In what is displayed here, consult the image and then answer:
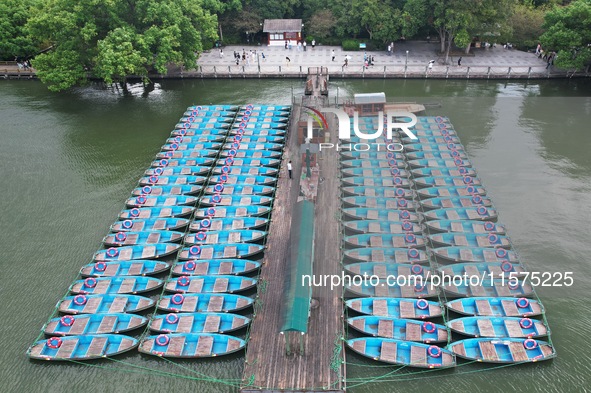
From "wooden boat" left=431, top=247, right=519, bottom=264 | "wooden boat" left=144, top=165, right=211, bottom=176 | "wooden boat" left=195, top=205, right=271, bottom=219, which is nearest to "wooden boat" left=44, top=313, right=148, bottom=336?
"wooden boat" left=195, top=205, right=271, bottom=219

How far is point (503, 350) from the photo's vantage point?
90.9 ft

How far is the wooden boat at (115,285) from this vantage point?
32.1 metres

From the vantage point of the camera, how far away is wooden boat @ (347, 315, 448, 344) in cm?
2828

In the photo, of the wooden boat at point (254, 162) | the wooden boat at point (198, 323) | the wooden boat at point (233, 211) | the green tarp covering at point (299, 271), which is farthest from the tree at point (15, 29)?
the green tarp covering at point (299, 271)

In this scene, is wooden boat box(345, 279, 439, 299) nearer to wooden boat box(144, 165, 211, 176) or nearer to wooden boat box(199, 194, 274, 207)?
wooden boat box(199, 194, 274, 207)

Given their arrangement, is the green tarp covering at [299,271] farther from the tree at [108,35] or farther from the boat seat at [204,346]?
the tree at [108,35]

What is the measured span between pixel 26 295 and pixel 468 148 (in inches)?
1767

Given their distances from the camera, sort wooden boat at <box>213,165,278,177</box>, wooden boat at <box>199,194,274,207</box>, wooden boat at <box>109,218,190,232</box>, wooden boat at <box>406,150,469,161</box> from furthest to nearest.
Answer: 1. wooden boat at <box>406,150,469,161</box>
2. wooden boat at <box>213,165,278,177</box>
3. wooden boat at <box>199,194,274,207</box>
4. wooden boat at <box>109,218,190,232</box>

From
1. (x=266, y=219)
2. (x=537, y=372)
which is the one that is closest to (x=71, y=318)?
(x=266, y=219)

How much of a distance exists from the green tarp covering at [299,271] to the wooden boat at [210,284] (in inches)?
190

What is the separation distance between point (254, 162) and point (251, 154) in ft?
5.23

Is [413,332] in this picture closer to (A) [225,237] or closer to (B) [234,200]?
(A) [225,237]

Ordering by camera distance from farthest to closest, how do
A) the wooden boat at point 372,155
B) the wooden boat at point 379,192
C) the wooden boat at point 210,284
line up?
the wooden boat at point 372,155, the wooden boat at point 379,192, the wooden boat at point 210,284

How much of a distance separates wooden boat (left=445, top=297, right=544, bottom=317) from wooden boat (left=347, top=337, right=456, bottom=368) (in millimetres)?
3805
